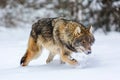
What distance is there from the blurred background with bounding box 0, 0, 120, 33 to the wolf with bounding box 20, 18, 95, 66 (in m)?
5.29

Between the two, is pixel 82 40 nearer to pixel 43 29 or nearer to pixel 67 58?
pixel 67 58

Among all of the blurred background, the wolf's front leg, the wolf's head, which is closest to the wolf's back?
the wolf's front leg

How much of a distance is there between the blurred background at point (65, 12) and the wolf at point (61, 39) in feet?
17.4

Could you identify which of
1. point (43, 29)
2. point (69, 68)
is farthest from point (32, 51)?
point (69, 68)

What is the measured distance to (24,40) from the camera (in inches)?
502

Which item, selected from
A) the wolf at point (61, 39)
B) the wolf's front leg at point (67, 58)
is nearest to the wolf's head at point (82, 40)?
the wolf at point (61, 39)

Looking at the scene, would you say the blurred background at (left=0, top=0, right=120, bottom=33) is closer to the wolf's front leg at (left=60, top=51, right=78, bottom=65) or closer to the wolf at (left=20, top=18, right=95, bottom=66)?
the wolf at (left=20, top=18, right=95, bottom=66)

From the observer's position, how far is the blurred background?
13.0 metres

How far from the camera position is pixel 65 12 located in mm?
14742

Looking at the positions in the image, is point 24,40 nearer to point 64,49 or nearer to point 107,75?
point 64,49

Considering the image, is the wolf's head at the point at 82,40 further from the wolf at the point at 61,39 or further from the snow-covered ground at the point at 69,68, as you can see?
the snow-covered ground at the point at 69,68

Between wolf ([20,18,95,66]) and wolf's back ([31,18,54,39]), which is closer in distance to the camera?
wolf ([20,18,95,66])

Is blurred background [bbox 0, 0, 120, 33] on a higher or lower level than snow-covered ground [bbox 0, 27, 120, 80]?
higher

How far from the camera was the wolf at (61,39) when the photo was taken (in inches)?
280
